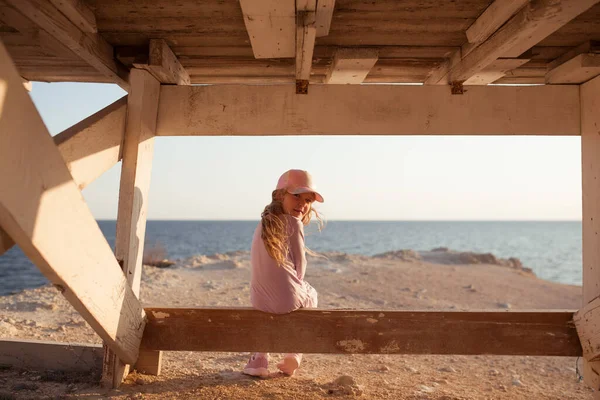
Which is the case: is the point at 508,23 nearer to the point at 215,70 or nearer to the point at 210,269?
the point at 215,70

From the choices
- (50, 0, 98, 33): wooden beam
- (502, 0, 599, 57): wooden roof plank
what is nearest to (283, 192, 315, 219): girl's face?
(50, 0, 98, 33): wooden beam

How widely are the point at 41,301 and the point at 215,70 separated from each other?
4.68 m

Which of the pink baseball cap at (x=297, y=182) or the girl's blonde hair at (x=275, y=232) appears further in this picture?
the pink baseball cap at (x=297, y=182)

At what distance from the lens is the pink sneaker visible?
403 centimetres

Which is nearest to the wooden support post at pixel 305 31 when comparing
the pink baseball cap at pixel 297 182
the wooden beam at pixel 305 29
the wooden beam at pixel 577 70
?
the wooden beam at pixel 305 29

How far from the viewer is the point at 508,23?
3.09 metres

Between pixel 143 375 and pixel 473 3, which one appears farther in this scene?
pixel 143 375

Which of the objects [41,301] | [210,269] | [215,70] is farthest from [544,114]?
[210,269]

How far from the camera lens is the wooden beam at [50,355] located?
159 inches

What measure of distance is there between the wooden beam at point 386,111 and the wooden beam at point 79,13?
39.8 inches

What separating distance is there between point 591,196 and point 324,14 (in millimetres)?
2610

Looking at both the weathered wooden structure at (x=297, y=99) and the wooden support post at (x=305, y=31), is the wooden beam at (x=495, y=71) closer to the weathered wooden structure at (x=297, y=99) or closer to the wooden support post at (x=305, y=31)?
the weathered wooden structure at (x=297, y=99)

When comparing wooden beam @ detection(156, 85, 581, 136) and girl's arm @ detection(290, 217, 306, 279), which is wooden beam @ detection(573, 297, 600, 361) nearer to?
wooden beam @ detection(156, 85, 581, 136)

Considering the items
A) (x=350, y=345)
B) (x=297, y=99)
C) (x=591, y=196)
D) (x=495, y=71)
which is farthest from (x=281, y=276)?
(x=591, y=196)
